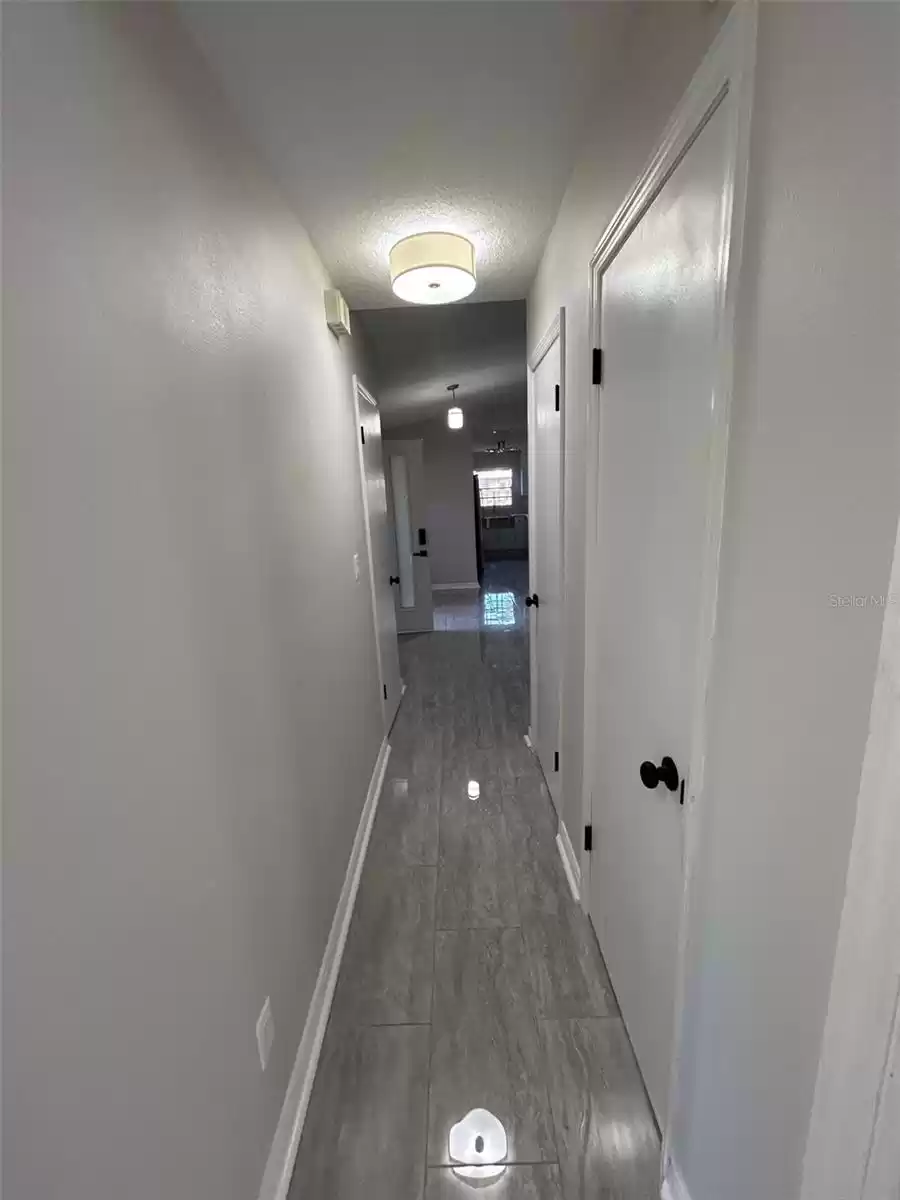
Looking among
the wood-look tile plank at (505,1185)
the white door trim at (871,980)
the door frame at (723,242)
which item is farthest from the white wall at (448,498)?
the white door trim at (871,980)

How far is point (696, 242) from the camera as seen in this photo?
879mm

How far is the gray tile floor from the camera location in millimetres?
1191

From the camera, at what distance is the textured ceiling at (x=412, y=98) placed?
1.01 metres

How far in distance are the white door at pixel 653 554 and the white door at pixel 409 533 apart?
391cm

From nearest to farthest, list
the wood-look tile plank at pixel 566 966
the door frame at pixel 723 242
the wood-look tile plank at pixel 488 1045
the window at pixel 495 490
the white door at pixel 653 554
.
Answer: the door frame at pixel 723 242, the white door at pixel 653 554, the wood-look tile plank at pixel 488 1045, the wood-look tile plank at pixel 566 966, the window at pixel 495 490

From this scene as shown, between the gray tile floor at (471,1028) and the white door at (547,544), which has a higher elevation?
the white door at (547,544)

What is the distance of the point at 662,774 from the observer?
108 cm

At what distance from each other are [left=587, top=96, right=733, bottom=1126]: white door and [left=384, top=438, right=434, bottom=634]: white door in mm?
3908

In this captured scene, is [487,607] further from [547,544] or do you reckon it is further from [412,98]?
[412,98]

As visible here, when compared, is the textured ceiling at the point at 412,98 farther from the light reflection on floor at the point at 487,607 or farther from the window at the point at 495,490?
the window at the point at 495,490

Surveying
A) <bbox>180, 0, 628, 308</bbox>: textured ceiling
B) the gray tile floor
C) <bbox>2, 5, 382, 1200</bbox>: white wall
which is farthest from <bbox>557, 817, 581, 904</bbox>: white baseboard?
<bbox>180, 0, 628, 308</bbox>: textured ceiling

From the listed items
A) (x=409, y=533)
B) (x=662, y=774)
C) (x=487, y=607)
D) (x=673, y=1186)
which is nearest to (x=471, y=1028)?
(x=673, y=1186)

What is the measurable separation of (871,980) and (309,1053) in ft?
4.75

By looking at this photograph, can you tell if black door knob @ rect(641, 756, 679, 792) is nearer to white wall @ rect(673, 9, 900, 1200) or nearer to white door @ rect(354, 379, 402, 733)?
white wall @ rect(673, 9, 900, 1200)
